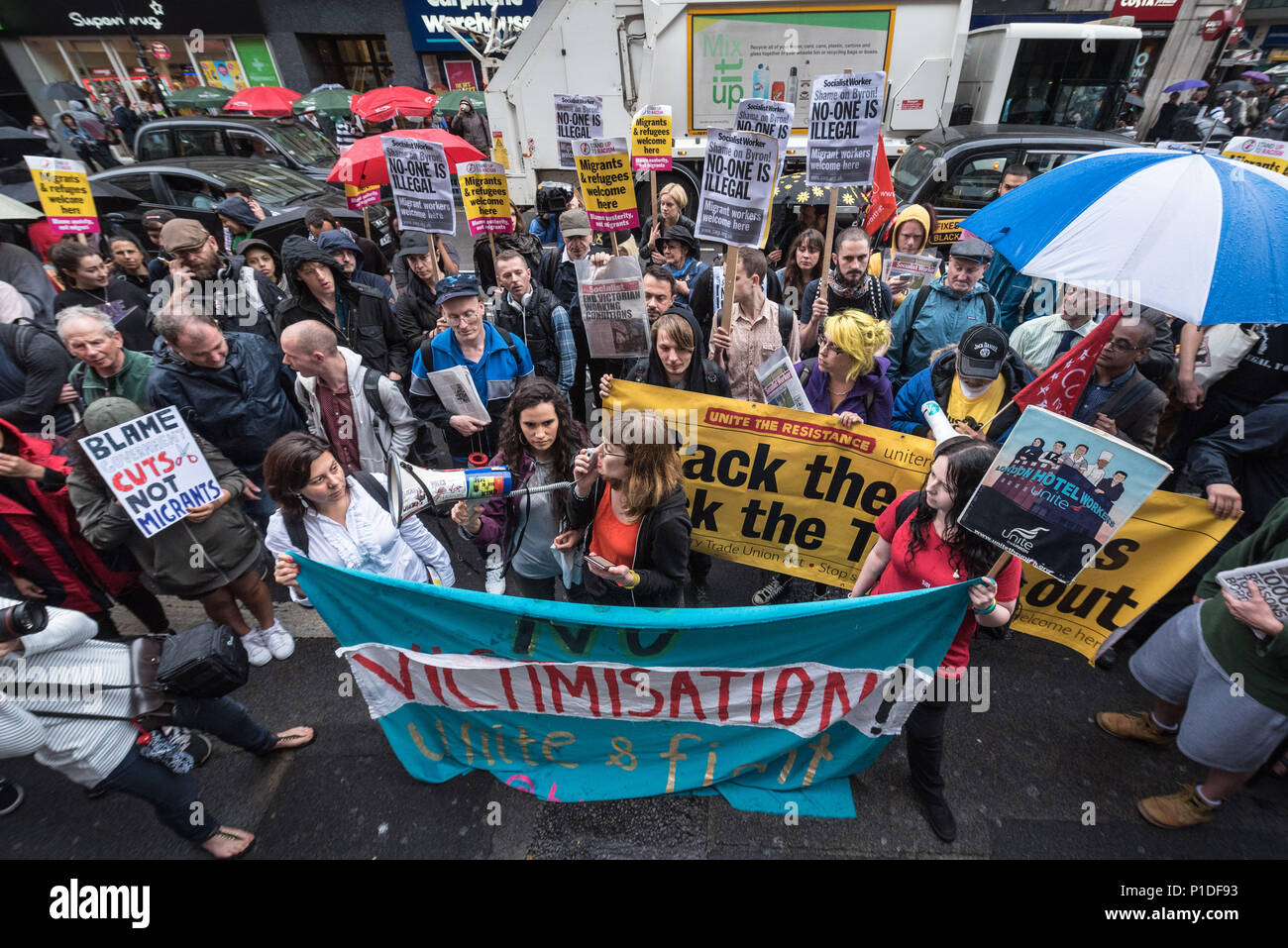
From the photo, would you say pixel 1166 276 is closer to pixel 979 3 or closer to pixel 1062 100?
pixel 1062 100

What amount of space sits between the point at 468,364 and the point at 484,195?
2.21 metres

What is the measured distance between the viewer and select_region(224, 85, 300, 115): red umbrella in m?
15.0

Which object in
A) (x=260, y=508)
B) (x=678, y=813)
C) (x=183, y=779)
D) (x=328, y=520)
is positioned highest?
(x=328, y=520)

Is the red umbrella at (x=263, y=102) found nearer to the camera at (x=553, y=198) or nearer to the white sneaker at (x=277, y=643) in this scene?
the camera at (x=553, y=198)

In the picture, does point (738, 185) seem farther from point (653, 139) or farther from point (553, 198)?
point (553, 198)

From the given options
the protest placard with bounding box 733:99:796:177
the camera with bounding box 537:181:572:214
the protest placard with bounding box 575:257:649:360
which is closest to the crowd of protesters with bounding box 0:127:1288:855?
the protest placard with bounding box 575:257:649:360

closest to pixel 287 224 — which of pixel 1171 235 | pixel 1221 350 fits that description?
pixel 1171 235

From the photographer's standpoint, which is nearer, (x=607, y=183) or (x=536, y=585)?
(x=536, y=585)

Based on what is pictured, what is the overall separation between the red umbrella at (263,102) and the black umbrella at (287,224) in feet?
28.4

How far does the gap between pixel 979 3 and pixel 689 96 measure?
42.8 feet

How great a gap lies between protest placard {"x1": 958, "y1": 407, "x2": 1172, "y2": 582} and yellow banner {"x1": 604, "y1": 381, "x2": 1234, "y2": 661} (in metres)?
1.14

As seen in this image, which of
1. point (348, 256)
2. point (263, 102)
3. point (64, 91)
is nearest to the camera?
point (348, 256)

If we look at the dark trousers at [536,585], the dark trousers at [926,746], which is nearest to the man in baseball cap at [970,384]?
the dark trousers at [926,746]

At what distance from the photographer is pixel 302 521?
2.76m
